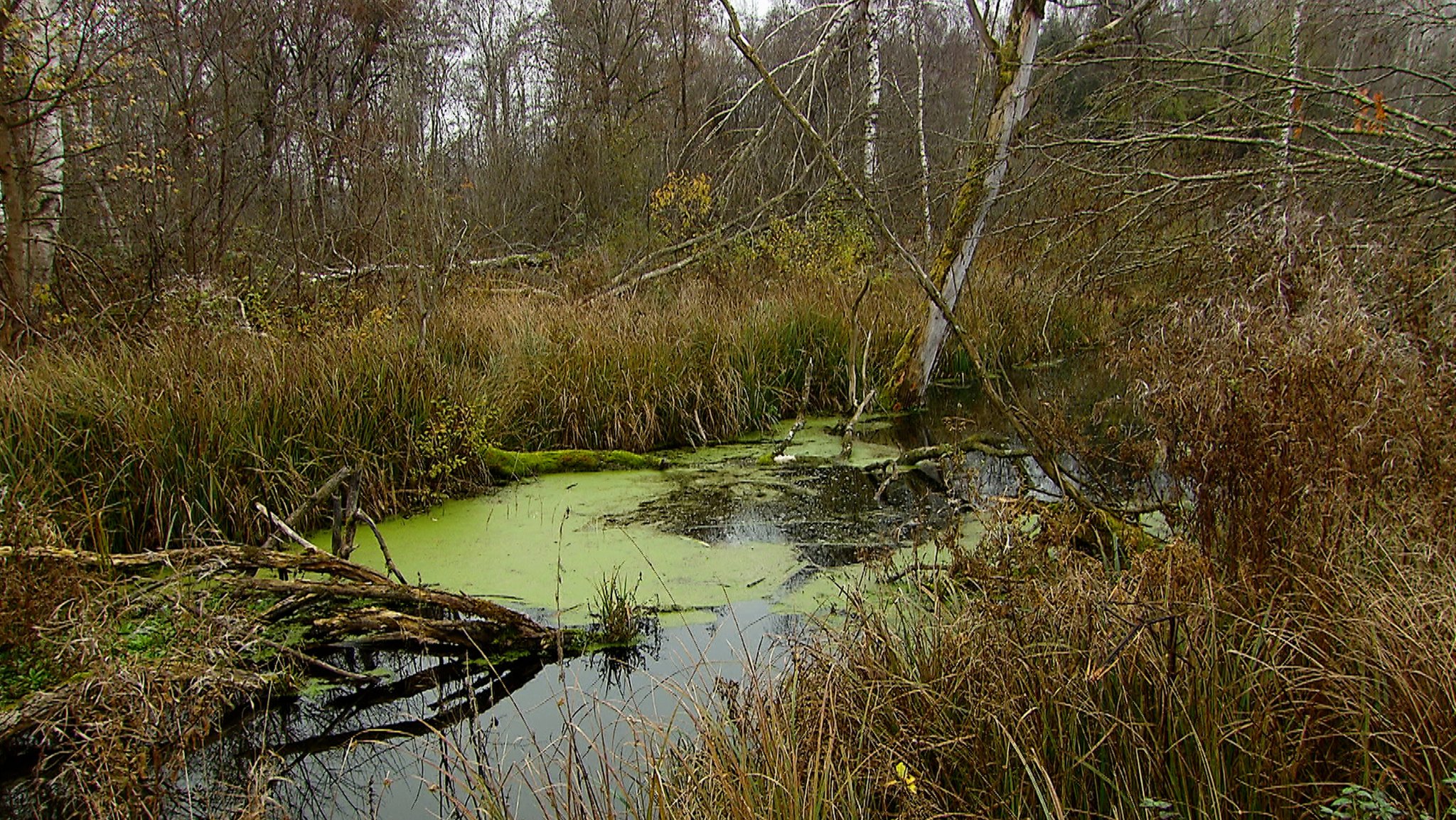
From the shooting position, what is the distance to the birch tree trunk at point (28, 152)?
600cm

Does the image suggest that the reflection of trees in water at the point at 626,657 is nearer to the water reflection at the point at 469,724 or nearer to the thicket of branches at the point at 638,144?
the water reflection at the point at 469,724

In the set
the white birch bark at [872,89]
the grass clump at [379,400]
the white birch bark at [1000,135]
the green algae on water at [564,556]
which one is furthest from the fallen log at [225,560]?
the white birch bark at [872,89]

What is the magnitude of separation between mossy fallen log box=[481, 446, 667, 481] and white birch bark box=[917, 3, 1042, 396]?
2432 mm

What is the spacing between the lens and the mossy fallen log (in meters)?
6.11

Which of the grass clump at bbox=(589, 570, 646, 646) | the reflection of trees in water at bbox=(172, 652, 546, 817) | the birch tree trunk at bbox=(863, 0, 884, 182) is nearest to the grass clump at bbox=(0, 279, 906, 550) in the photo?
the reflection of trees in water at bbox=(172, 652, 546, 817)

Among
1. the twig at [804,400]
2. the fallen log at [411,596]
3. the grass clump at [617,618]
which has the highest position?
the twig at [804,400]

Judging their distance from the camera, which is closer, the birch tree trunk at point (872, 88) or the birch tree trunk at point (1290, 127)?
the birch tree trunk at point (1290, 127)

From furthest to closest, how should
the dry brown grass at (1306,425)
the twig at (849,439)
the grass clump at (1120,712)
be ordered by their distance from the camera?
the twig at (849,439)
the dry brown grass at (1306,425)
the grass clump at (1120,712)

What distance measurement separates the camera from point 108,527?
4320mm

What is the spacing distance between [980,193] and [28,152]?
6707 mm

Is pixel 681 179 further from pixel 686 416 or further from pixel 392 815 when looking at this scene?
pixel 392 815

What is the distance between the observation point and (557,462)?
6277 mm

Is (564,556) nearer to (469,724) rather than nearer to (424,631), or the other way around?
(424,631)

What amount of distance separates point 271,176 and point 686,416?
216 inches
